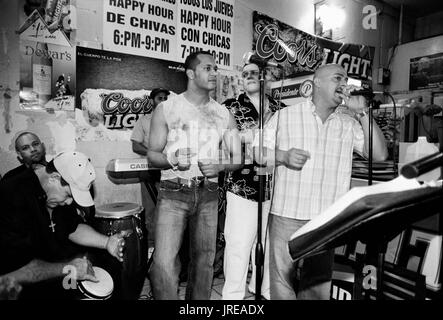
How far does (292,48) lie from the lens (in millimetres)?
3469

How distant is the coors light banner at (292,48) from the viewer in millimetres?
3344

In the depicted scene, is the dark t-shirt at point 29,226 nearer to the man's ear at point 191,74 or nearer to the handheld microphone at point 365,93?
the man's ear at point 191,74

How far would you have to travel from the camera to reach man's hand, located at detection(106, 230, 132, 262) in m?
1.88

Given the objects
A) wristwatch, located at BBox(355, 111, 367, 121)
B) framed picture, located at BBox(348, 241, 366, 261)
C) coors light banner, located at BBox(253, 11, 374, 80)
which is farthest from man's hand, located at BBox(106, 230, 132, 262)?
coors light banner, located at BBox(253, 11, 374, 80)

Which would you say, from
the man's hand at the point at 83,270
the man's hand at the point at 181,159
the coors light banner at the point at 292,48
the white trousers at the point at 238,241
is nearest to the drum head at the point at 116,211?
the man's hand at the point at 83,270

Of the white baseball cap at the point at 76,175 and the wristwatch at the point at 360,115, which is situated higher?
the wristwatch at the point at 360,115

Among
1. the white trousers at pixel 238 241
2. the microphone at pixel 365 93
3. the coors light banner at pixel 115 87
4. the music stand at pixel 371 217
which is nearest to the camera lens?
the music stand at pixel 371 217

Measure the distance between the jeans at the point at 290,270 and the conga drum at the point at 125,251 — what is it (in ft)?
2.85

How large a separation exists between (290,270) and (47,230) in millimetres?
1408

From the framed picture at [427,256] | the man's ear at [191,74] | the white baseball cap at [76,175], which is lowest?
the framed picture at [427,256]

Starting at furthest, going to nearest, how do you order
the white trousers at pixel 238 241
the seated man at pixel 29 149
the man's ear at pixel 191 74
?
the seated man at pixel 29 149 < the white trousers at pixel 238 241 < the man's ear at pixel 191 74

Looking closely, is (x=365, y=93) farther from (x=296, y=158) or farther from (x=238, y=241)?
(x=238, y=241)

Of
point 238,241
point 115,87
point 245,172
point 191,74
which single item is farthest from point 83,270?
point 115,87

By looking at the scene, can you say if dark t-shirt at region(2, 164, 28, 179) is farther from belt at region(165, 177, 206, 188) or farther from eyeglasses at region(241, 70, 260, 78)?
eyeglasses at region(241, 70, 260, 78)
